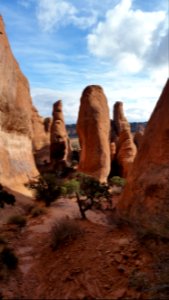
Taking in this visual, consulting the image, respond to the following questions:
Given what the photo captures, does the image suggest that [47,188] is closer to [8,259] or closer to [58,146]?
[8,259]

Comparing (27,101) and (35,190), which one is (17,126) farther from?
(35,190)

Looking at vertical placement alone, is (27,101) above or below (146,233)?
above

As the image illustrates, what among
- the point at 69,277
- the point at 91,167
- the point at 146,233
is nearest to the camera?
the point at 69,277

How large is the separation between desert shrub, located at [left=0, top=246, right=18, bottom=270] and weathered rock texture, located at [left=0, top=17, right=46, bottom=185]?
733cm

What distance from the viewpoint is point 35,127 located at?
3481 centimetres

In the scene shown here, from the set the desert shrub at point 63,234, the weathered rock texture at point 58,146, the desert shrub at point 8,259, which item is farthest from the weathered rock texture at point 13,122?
the weathered rock texture at point 58,146

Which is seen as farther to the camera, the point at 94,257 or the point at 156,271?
the point at 94,257

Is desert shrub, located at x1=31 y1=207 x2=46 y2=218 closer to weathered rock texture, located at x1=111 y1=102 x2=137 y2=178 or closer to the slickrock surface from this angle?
weathered rock texture, located at x1=111 y1=102 x2=137 y2=178

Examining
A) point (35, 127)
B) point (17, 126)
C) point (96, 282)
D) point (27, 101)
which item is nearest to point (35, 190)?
point (17, 126)

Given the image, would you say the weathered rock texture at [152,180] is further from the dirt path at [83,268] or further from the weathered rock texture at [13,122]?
the weathered rock texture at [13,122]

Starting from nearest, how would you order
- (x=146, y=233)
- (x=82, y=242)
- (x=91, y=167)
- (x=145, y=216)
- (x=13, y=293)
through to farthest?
(x=13, y=293) → (x=146, y=233) → (x=82, y=242) → (x=145, y=216) → (x=91, y=167)

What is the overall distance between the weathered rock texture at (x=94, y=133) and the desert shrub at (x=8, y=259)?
1455cm

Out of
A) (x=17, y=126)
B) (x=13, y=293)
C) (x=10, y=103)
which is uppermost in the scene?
(x=10, y=103)

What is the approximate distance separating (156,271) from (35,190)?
1104cm
